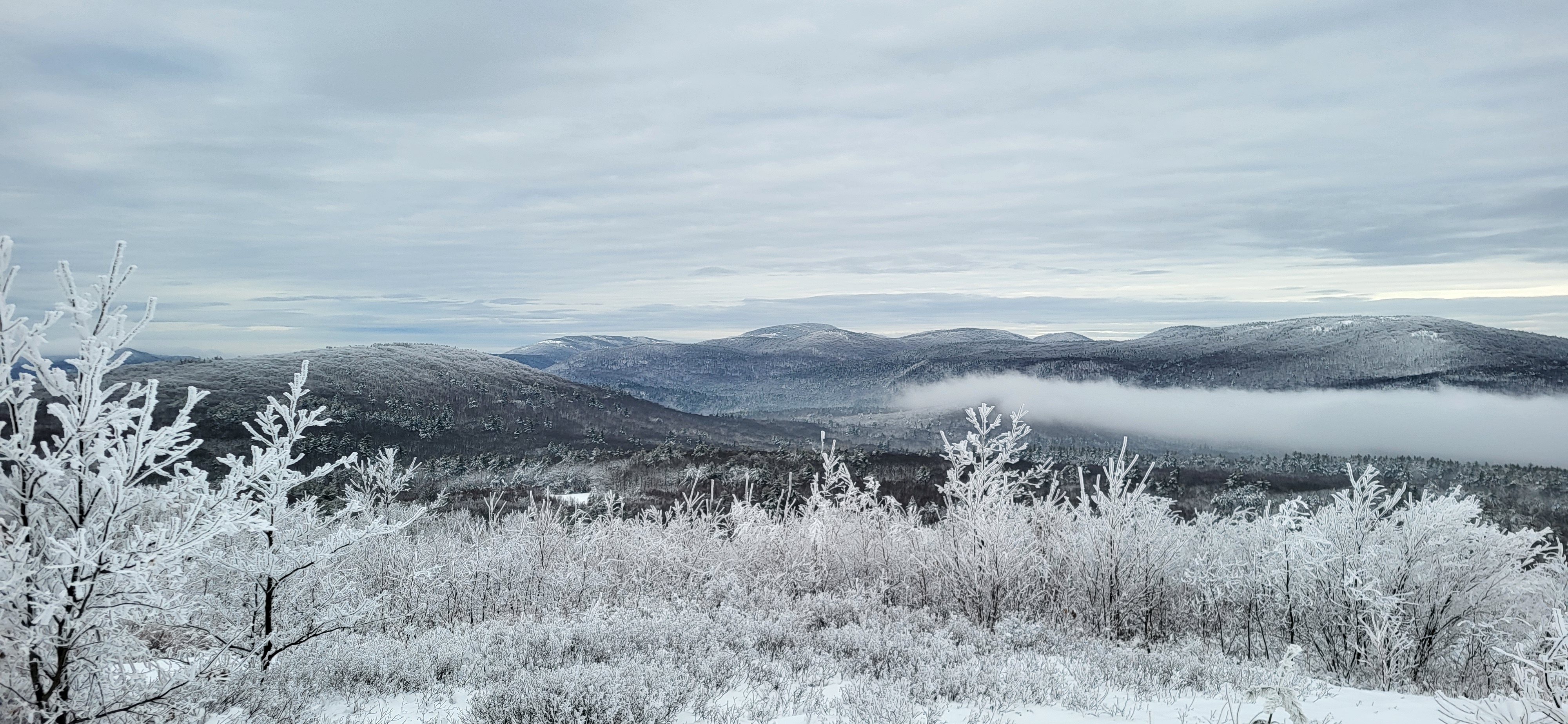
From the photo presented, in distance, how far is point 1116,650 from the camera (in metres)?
7.11

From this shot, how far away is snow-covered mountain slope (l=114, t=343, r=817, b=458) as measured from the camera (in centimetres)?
5319

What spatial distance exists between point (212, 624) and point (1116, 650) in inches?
297

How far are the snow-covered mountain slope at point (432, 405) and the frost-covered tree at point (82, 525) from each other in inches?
1787

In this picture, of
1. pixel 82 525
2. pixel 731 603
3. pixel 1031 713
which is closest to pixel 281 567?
pixel 82 525

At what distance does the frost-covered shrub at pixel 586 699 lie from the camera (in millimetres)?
4695

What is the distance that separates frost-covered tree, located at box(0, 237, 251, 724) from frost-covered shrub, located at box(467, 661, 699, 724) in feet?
5.84

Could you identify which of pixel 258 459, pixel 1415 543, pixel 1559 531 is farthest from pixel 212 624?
pixel 1559 531

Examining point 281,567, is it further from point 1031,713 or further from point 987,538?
point 987,538

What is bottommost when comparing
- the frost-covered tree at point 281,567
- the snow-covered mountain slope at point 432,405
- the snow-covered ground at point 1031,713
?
the snow-covered mountain slope at point 432,405

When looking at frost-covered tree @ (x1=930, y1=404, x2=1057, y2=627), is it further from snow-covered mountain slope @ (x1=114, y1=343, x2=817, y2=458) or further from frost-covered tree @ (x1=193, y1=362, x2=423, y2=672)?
snow-covered mountain slope @ (x1=114, y1=343, x2=817, y2=458)

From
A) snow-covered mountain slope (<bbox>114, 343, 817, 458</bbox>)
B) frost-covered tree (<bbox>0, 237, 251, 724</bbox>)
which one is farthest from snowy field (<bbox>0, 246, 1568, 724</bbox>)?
snow-covered mountain slope (<bbox>114, 343, 817, 458</bbox>)

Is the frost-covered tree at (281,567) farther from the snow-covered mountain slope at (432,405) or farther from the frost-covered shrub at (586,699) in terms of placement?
the snow-covered mountain slope at (432,405)

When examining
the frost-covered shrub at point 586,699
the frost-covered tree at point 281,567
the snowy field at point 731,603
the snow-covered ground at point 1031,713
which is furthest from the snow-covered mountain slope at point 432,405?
the frost-covered shrub at point 586,699

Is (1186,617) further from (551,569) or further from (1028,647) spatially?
(551,569)
